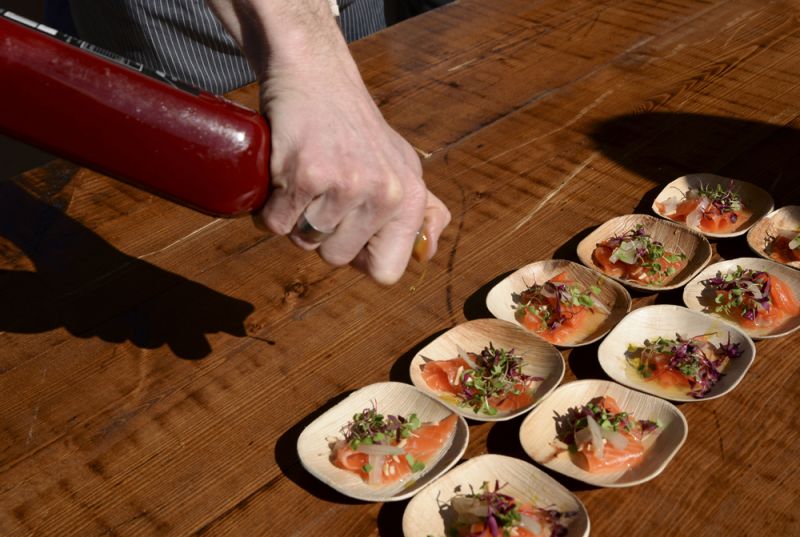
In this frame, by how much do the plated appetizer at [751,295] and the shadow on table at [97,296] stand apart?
1.07 meters

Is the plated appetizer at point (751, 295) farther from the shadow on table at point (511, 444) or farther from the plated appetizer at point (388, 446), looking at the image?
the plated appetizer at point (388, 446)

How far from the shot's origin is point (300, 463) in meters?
1.66

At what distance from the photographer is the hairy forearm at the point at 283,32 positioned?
1524 millimetres

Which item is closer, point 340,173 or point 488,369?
point 340,173

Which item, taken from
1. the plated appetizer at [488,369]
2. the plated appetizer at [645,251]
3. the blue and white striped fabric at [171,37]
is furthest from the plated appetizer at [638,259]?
the blue and white striped fabric at [171,37]

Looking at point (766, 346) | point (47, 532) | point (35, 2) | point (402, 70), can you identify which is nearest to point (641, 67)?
point (402, 70)

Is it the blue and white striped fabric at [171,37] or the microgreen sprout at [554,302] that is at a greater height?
the blue and white striped fabric at [171,37]

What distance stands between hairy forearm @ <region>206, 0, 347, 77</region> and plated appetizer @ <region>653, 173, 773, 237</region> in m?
1.11

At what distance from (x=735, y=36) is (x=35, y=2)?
350cm

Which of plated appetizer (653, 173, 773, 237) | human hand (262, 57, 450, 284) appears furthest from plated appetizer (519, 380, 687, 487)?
plated appetizer (653, 173, 773, 237)

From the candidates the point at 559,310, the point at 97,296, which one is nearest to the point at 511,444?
the point at 559,310

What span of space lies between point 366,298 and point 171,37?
1.27m

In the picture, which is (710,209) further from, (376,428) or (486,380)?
(376,428)

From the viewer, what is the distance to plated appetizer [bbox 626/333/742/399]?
1.81 m
